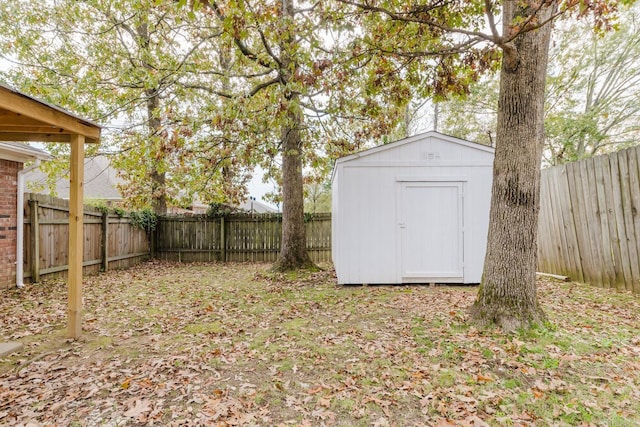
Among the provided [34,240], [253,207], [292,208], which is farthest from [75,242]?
[253,207]

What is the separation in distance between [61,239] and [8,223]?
4.06 ft

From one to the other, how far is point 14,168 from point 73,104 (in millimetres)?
1750

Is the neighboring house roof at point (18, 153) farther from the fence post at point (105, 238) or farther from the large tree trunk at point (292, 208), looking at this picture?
the large tree trunk at point (292, 208)

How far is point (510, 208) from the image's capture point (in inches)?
151

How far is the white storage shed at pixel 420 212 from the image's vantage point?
6.86m

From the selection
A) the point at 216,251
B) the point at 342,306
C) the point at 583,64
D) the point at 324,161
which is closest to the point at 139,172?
the point at 216,251

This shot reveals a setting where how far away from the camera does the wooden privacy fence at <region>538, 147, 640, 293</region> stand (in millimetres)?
5195

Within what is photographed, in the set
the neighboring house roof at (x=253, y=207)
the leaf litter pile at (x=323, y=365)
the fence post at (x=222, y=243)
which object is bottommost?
the leaf litter pile at (x=323, y=365)

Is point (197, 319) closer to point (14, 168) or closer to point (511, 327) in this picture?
point (511, 327)

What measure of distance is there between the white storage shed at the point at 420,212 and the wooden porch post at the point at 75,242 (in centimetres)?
435

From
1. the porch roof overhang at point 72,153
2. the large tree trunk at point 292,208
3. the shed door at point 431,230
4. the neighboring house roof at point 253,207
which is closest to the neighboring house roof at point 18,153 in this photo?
the porch roof overhang at point 72,153

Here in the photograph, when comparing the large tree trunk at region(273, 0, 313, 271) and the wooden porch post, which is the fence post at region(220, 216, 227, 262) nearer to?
the large tree trunk at region(273, 0, 313, 271)

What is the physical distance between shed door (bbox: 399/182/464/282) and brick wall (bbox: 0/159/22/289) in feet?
24.7

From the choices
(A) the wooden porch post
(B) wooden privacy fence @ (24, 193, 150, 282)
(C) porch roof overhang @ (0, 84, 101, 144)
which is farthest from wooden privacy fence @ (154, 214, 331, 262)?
(A) the wooden porch post
